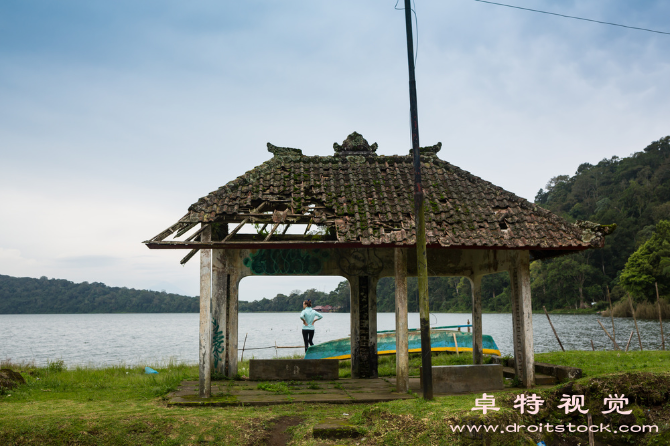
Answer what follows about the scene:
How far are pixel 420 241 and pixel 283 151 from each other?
5349 mm

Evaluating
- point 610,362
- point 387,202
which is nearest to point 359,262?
point 387,202

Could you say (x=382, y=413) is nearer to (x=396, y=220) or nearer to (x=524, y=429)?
(x=524, y=429)

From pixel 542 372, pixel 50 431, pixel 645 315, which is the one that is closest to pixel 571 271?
pixel 645 315

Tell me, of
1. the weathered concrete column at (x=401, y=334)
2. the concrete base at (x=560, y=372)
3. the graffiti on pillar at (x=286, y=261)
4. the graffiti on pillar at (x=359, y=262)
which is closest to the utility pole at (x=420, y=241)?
the weathered concrete column at (x=401, y=334)

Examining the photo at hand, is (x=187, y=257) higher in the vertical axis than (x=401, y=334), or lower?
higher

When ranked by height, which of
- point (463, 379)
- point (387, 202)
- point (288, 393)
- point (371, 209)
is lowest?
point (288, 393)

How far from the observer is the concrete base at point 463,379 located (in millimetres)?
9070

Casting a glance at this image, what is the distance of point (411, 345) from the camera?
17.4m

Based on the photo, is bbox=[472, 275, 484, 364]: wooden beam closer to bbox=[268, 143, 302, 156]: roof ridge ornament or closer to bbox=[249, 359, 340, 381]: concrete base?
bbox=[249, 359, 340, 381]: concrete base

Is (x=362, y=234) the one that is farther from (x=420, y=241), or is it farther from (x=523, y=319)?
(x=523, y=319)

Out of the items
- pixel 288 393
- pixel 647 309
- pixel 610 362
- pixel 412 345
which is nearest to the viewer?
A: pixel 288 393

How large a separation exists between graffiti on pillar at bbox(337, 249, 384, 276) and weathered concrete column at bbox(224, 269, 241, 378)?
262cm

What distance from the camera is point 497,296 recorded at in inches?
2800

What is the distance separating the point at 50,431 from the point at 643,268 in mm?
53154
